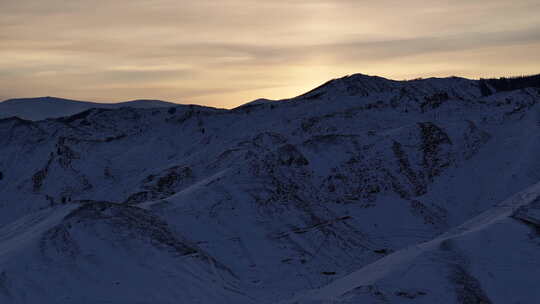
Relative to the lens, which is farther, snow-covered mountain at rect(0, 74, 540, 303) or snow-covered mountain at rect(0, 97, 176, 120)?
snow-covered mountain at rect(0, 97, 176, 120)

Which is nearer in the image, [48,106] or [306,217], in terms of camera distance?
[306,217]

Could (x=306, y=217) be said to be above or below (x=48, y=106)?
below

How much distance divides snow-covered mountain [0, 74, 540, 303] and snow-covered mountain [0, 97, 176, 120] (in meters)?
96.0

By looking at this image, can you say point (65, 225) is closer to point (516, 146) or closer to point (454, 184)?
point (454, 184)

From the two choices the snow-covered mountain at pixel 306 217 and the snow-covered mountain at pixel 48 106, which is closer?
the snow-covered mountain at pixel 306 217

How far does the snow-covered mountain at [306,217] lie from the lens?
19.3 m

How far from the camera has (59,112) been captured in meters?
153

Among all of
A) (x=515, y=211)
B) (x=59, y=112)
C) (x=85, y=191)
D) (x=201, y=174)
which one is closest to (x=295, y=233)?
(x=515, y=211)

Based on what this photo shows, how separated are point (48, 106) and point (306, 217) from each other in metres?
144

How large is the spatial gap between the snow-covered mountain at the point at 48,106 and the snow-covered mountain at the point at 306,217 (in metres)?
96.0

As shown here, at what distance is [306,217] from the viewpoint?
99.9 feet

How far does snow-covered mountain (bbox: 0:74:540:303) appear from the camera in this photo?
19266 millimetres

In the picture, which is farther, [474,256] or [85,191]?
[85,191]

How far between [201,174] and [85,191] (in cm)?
1692
